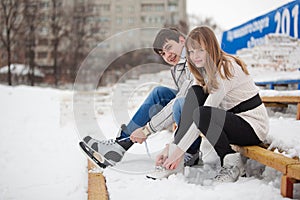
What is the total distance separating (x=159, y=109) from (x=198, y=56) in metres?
0.56

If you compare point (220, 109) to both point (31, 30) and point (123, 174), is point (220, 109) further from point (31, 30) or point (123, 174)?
point (31, 30)

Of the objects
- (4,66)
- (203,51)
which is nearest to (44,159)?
(203,51)

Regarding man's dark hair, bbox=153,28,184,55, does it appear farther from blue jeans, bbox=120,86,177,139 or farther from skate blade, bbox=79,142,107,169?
skate blade, bbox=79,142,107,169

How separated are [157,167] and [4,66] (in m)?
17.6

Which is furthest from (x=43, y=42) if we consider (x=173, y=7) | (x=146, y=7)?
(x=173, y=7)

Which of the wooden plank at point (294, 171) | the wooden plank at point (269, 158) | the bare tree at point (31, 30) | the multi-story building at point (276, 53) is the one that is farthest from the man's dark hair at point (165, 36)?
the bare tree at point (31, 30)

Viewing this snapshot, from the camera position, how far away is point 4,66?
17.2 m

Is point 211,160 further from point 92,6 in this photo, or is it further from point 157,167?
point 92,6

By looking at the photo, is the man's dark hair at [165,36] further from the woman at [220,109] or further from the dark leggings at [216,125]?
the dark leggings at [216,125]

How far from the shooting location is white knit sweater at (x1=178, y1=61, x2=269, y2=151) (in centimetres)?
154

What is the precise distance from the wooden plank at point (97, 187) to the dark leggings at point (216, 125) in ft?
1.45

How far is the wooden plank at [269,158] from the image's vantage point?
1.26 metres

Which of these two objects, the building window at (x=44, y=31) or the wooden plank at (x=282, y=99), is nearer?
the wooden plank at (x=282, y=99)

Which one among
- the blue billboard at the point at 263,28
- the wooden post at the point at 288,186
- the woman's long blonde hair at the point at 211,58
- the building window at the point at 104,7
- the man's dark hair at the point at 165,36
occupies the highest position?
the building window at the point at 104,7
